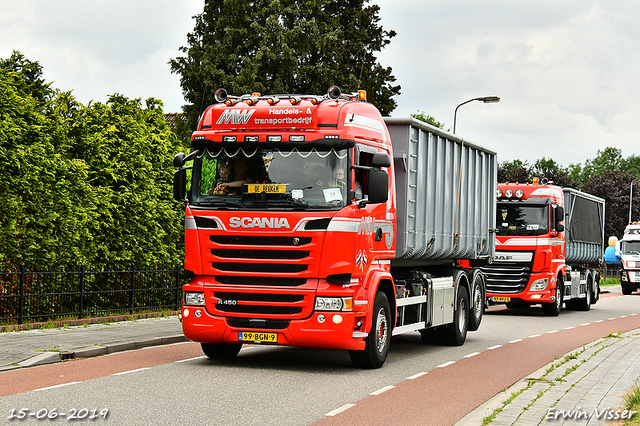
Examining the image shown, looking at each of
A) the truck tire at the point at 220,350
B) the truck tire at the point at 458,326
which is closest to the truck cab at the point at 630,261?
the truck tire at the point at 458,326

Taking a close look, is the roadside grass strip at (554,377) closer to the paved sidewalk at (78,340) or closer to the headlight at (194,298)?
the headlight at (194,298)

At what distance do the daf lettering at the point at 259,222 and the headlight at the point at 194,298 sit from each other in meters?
1.11

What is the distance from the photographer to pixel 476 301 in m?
16.8

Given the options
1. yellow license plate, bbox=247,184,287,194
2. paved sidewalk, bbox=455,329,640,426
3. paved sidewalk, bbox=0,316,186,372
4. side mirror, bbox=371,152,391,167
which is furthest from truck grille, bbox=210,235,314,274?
paved sidewalk, bbox=455,329,640,426

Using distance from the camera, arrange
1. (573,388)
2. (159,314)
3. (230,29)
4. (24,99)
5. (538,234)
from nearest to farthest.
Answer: (573,388)
(24,99)
(159,314)
(538,234)
(230,29)

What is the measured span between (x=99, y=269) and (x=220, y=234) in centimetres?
746

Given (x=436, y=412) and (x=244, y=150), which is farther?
(x=244, y=150)

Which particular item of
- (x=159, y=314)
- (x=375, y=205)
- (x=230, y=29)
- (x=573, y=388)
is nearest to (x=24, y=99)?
(x=159, y=314)

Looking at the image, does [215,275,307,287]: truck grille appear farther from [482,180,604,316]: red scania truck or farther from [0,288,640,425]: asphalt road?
[482,180,604,316]: red scania truck

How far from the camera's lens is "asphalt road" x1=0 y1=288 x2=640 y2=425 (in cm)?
816

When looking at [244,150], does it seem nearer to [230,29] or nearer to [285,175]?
[285,175]

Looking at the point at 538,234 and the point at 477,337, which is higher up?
the point at 538,234

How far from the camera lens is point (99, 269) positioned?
1762 cm

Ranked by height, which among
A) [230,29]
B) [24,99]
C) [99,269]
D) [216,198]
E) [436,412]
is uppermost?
[230,29]
